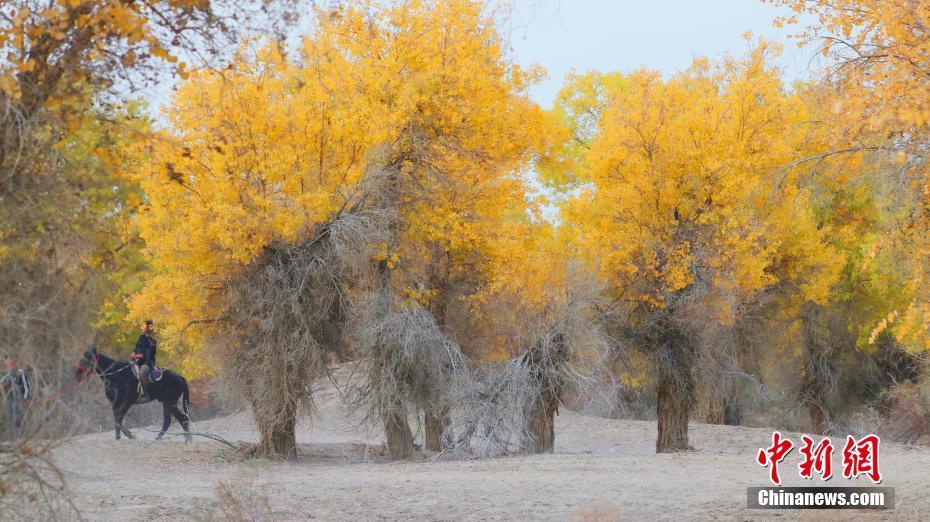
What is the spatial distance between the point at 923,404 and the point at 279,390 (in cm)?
1715

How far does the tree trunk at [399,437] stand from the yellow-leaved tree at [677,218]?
504cm

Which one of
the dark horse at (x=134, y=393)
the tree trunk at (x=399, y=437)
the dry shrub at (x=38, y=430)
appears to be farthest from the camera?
the tree trunk at (x=399, y=437)

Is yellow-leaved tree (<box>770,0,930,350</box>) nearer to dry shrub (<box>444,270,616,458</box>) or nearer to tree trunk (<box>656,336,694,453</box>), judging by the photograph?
dry shrub (<box>444,270,616,458</box>)

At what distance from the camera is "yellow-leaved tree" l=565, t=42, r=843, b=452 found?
20.8 m

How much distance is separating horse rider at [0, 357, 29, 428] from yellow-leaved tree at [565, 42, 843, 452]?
14707 millimetres

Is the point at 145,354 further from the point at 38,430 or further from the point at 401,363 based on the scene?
the point at 38,430

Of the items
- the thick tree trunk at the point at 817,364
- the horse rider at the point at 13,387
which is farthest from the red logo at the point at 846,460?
the thick tree trunk at the point at 817,364

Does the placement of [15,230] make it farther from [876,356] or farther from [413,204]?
[876,356]

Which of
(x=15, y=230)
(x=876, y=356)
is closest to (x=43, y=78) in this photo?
(x=15, y=230)

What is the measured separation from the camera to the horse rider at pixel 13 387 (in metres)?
6.58

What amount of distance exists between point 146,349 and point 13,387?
1259 cm

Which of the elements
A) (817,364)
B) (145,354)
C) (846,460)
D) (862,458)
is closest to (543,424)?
(145,354)

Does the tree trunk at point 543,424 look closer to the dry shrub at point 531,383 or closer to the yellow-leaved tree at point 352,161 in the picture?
the dry shrub at point 531,383
